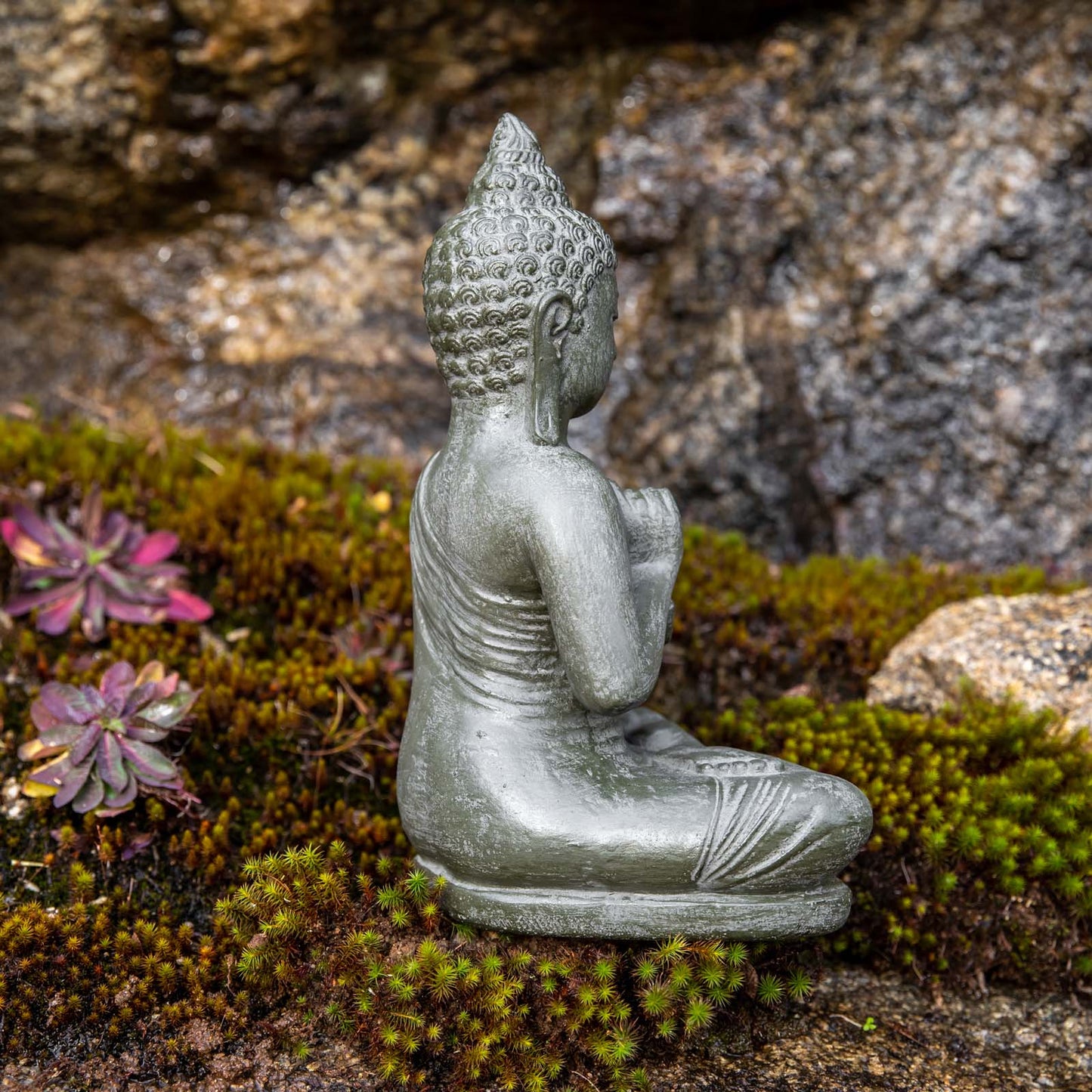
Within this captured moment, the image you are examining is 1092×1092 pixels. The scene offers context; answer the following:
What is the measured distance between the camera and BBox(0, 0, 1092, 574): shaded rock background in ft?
18.1

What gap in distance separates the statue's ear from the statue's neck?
27 mm

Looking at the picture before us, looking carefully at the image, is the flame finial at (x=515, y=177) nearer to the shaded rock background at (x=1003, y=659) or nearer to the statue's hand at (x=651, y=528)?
the statue's hand at (x=651, y=528)

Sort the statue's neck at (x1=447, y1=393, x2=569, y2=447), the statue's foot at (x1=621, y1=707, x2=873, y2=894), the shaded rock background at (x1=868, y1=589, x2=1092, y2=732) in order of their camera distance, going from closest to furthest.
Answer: the statue's foot at (x1=621, y1=707, x2=873, y2=894) < the statue's neck at (x1=447, y1=393, x2=569, y2=447) < the shaded rock background at (x1=868, y1=589, x2=1092, y2=732)

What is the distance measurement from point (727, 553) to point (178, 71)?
373 cm

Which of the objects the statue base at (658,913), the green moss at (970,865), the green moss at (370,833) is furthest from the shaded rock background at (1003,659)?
the statue base at (658,913)

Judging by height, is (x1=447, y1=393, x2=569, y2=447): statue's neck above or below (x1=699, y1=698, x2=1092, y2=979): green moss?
above

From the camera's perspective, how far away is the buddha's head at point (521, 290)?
9.46 feet

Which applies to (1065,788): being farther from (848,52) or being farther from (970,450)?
(848,52)

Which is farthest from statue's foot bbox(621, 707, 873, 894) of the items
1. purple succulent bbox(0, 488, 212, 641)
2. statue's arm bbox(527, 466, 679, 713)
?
purple succulent bbox(0, 488, 212, 641)

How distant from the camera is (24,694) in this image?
12.3ft

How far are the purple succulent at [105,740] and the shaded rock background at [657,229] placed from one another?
2.80 meters

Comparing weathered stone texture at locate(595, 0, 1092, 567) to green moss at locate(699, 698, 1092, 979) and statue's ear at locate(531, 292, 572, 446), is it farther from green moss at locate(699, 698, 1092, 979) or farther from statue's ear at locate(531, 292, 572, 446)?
statue's ear at locate(531, 292, 572, 446)

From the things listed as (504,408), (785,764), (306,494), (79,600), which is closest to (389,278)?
(306,494)

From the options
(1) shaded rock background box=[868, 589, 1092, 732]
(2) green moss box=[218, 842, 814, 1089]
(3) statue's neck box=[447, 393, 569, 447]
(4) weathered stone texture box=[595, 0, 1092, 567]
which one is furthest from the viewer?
(4) weathered stone texture box=[595, 0, 1092, 567]
